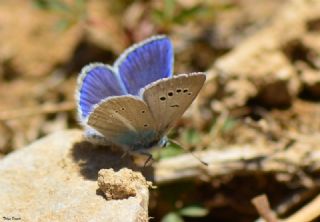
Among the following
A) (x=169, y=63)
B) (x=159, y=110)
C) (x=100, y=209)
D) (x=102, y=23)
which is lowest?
(x=100, y=209)

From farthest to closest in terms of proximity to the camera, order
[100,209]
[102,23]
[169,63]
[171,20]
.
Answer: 1. [102,23]
2. [171,20]
3. [169,63]
4. [100,209]

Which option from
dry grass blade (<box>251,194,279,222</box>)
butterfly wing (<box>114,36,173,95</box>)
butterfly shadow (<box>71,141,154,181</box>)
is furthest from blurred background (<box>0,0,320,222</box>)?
butterfly wing (<box>114,36,173,95</box>)

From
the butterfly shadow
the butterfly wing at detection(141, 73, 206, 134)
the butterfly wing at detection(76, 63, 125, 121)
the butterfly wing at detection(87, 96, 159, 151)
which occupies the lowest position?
the butterfly shadow

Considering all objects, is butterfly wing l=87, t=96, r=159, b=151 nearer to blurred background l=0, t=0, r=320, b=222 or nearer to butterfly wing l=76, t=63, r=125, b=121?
butterfly wing l=76, t=63, r=125, b=121

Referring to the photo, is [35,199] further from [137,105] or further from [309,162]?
[309,162]

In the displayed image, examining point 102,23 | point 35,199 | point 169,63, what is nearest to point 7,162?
point 35,199

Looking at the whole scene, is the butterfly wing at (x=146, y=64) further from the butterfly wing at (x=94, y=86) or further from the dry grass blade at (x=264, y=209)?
the dry grass blade at (x=264, y=209)
